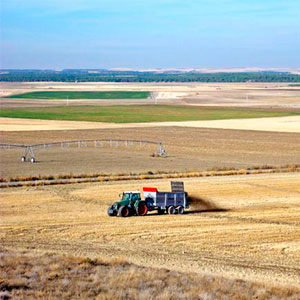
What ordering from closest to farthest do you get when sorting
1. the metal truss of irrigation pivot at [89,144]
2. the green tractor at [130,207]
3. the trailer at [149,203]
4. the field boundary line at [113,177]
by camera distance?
the green tractor at [130,207]
the trailer at [149,203]
the field boundary line at [113,177]
the metal truss of irrigation pivot at [89,144]

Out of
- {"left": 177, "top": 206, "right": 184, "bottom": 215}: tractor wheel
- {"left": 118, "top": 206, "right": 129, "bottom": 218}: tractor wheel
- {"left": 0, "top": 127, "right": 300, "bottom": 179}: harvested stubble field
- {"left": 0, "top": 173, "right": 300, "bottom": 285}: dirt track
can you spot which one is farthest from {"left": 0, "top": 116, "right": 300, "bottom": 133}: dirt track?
{"left": 118, "top": 206, "right": 129, "bottom": 218}: tractor wheel

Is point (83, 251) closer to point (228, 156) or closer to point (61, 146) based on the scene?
point (228, 156)

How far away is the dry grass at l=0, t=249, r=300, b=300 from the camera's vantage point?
60.7 feet

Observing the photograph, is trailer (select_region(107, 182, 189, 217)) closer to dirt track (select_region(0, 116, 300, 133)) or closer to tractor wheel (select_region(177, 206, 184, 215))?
tractor wheel (select_region(177, 206, 184, 215))

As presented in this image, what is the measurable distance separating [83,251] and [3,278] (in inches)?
207

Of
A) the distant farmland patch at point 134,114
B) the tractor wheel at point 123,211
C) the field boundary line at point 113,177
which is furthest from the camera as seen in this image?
the distant farmland patch at point 134,114

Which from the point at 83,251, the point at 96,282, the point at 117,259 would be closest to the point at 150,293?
the point at 96,282

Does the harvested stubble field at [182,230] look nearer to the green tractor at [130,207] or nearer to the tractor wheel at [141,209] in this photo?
the tractor wheel at [141,209]

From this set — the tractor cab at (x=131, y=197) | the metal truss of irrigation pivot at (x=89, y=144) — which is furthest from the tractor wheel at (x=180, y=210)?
the metal truss of irrigation pivot at (x=89, y=144)

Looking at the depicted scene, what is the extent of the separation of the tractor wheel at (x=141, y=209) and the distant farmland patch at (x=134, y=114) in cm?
5983

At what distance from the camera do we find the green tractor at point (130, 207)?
103 ft

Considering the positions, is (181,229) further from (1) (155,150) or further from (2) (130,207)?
(1) (155,150)

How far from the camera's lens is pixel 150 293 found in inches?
737

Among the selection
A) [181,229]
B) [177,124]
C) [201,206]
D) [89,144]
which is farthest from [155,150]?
[181,229]
